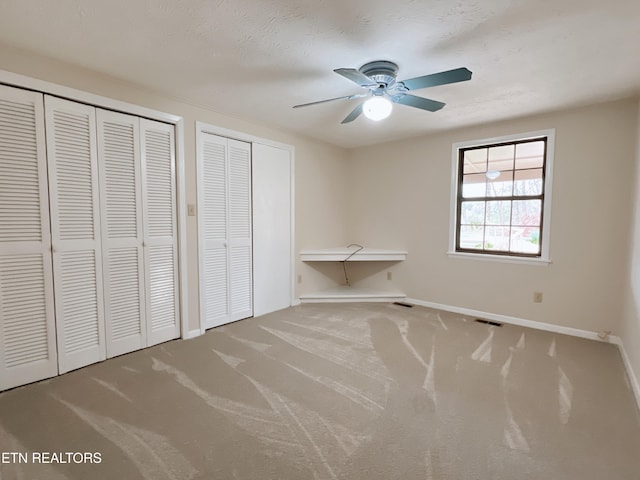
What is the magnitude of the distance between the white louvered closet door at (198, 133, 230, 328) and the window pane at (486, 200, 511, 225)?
10.7 feet

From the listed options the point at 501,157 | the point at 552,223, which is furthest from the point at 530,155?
the point at 552,223

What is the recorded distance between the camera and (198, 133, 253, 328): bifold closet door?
3395 millimetres

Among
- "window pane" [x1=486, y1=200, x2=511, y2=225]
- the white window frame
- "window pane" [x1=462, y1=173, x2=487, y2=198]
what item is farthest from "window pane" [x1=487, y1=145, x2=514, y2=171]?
the white window frame

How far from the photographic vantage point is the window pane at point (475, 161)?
4047 millimetres

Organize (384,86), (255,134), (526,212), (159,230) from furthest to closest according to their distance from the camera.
→ (255,134)
(526,212)
(159,230)
(384,86)

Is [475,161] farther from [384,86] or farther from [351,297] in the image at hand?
[351,297]

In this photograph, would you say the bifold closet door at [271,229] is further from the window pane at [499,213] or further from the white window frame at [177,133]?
the window pane at [499,213]

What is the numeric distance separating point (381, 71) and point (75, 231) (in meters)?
2.70

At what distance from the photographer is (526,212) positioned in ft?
12.2

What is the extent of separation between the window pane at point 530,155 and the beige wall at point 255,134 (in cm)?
248

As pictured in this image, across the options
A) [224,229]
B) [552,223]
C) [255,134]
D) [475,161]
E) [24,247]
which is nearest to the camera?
[24,247]

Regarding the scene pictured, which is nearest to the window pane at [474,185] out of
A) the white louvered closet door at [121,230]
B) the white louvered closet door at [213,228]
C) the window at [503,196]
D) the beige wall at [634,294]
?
the window at [503,196]

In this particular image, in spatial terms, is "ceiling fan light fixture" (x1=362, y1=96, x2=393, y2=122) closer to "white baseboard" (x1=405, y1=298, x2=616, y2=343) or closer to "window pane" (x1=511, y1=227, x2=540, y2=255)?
"window pane" (x1=511, y1=227, x2=540, y2=255)

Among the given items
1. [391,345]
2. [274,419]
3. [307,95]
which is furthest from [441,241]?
[274,419]
